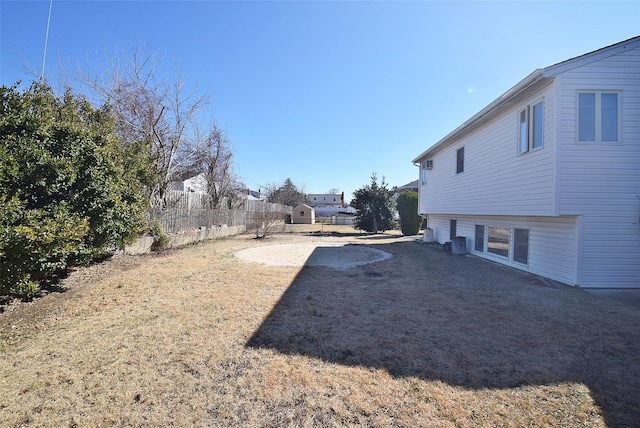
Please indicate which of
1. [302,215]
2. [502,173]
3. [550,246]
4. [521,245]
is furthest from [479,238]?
[302,215]

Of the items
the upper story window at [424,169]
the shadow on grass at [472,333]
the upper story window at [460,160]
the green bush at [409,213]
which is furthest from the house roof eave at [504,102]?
the green bush at [409,213]

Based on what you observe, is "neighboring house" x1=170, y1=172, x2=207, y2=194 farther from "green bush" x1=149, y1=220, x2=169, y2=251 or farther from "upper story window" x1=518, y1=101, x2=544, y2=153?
"upper story window" x1=518, y1=101, x2=544, y2=153

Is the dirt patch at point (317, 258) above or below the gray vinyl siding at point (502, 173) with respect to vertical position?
below

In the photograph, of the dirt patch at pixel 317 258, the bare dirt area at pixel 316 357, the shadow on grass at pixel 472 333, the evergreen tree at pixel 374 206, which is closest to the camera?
the bare dirt area at pixel 316 357

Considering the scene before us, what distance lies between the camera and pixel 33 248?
3885 millimetres

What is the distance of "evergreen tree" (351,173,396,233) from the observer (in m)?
20.5

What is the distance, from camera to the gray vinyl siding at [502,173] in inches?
246

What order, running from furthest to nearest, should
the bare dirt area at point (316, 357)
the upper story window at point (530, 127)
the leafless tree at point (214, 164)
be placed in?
1. the leafless tree at point (214, 164)
2. the upper story window at point (530, 127)
3. the bare dirt area at point (316, 357)

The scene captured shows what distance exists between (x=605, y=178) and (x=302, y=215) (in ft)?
94.3

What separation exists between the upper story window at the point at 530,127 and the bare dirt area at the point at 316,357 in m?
3.32

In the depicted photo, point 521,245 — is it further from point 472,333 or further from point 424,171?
point 424,171

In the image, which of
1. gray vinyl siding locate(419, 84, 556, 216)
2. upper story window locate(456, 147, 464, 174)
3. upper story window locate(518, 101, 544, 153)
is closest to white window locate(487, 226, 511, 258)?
gray vinyl siding locate(419, 84, 556, 216)

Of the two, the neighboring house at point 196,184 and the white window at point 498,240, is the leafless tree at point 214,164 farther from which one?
the white window at point 498,240

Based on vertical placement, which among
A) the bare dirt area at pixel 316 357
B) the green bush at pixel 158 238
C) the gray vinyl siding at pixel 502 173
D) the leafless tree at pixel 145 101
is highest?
the leafless tree at pixel 145 101
